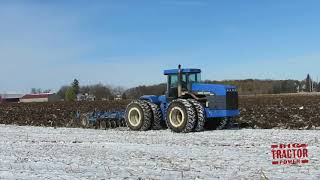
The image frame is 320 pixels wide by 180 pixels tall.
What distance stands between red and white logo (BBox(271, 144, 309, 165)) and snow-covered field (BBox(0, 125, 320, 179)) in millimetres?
191

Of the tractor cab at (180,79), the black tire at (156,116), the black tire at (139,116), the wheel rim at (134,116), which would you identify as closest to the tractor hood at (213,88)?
the tractor cab at (180,79)

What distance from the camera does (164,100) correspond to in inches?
856

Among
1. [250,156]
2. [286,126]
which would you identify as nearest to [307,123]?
[286,126]

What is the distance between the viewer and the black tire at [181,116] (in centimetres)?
1947

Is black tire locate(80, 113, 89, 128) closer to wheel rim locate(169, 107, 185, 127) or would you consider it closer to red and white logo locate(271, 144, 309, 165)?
wheel rim locate(169, 107, 185, 127)

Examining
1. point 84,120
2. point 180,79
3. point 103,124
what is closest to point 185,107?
point 180,79

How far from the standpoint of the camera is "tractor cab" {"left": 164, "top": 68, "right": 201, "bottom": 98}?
2106 centimetres

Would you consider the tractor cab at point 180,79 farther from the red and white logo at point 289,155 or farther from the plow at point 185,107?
the red and white logo at point 289,155

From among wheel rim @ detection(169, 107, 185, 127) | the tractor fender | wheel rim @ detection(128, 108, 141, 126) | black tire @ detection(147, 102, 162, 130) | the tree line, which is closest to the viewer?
wheel rim @ detection(169, 107, 185, 127)

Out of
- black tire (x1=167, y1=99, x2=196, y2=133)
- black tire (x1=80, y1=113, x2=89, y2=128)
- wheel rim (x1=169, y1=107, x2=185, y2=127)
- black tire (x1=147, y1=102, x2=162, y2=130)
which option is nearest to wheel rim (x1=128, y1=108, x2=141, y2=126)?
black tire (x1=147, y1=102, x2=162, y2=130)

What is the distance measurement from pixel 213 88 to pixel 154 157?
834 cm

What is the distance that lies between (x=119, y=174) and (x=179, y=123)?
34.0 feet

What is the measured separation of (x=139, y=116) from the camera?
21.7 meters

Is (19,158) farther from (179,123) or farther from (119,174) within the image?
(179,123)
